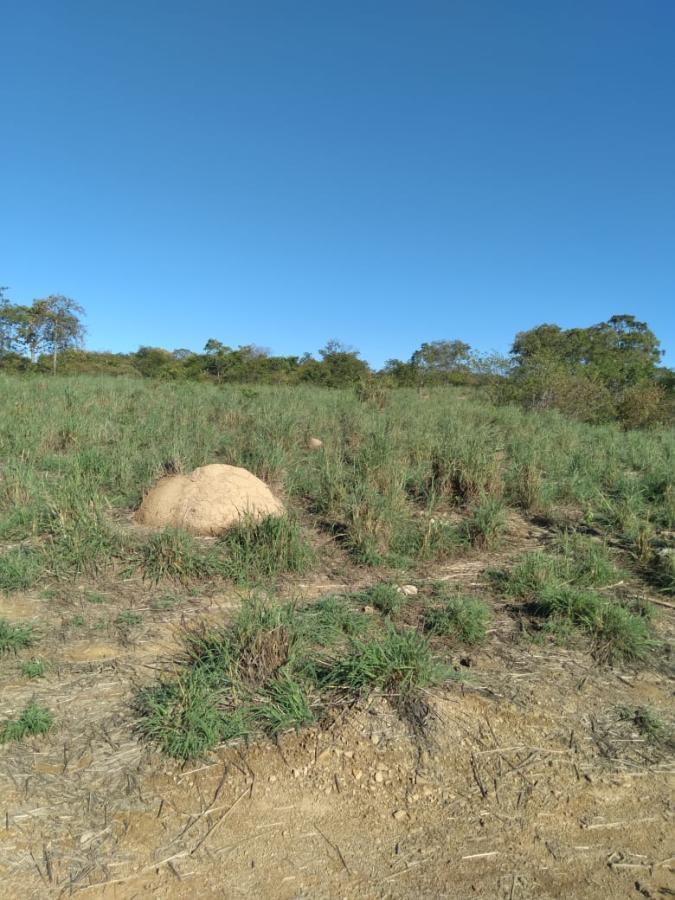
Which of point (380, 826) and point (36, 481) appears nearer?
point (380, 826)

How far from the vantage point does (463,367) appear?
18.7 meters

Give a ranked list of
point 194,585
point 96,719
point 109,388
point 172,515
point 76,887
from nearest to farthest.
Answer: point 76,887
point 96,719
point 194,585
point 172,515
point 109,388

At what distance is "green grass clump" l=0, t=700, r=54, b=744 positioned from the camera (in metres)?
2.04

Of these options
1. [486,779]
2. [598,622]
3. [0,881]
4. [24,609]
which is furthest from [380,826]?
[24,609]

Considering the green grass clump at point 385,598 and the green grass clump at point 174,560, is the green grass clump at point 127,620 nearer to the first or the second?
the green grass clump at point 174,560

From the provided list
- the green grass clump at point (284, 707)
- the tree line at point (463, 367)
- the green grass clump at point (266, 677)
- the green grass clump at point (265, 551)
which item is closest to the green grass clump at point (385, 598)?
the green grass clump at point (266, 677)

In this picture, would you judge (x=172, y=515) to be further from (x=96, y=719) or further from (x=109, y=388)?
(x=109, y=388)

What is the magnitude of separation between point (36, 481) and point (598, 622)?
413 centimetres

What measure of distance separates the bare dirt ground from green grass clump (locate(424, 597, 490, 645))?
0.25 m

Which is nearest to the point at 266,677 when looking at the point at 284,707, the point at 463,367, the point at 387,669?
the point at 284,707

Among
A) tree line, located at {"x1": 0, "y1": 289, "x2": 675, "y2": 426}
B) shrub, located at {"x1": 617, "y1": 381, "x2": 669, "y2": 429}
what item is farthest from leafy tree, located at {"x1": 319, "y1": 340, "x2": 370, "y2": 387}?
shrub, located at {"x1": 617, "y1": 381, "x2": 669, "y2": 429}

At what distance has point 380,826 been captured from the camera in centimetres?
175

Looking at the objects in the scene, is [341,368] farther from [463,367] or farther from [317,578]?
[317,578]

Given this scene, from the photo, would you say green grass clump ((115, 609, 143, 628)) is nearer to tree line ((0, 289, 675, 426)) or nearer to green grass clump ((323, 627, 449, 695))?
green grass clump ((323, 627, 449, 695))
